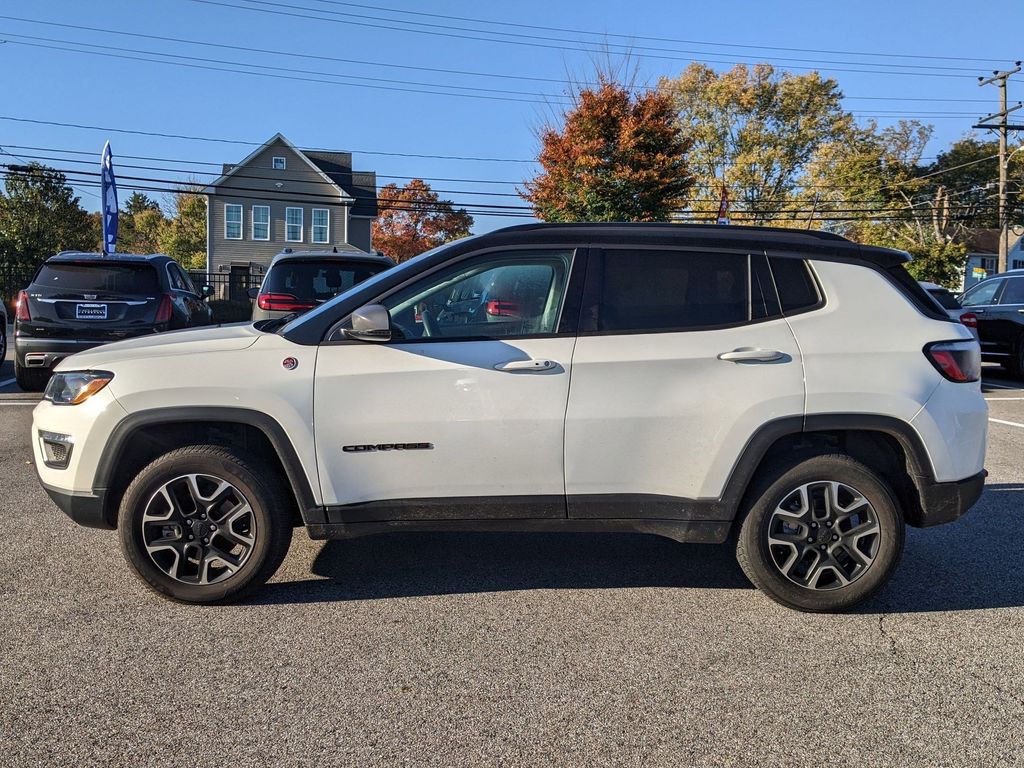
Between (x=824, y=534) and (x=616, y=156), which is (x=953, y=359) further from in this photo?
(x=616, y=156)

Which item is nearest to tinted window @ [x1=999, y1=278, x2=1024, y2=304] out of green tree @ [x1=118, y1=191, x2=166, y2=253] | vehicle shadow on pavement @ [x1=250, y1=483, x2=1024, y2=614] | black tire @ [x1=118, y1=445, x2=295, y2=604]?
vehicle shadow on pavement @ [x1=250, y1=483, x2=1024, y2=614]

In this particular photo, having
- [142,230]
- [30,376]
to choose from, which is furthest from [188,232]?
[30,376]

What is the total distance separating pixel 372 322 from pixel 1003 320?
45.3ft

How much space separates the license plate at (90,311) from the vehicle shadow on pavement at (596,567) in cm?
640

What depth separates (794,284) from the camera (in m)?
4.25

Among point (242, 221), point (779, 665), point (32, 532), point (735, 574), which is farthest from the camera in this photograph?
point (242, 221)

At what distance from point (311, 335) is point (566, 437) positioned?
1286 mm

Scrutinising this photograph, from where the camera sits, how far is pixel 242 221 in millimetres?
45469

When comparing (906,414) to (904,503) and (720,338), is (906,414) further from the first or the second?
(720,338)

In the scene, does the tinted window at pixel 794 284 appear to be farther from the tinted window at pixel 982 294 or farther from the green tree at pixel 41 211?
the green tree at pixel 41 211

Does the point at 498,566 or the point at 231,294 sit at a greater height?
the point at 231,294

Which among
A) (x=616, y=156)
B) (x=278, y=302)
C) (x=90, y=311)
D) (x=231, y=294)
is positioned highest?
(x=616, y=156)

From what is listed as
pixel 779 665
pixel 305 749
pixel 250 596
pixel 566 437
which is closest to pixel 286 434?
pixel 250 596

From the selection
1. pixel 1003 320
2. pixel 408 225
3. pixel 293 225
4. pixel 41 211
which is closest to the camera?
pixel 1003 320
